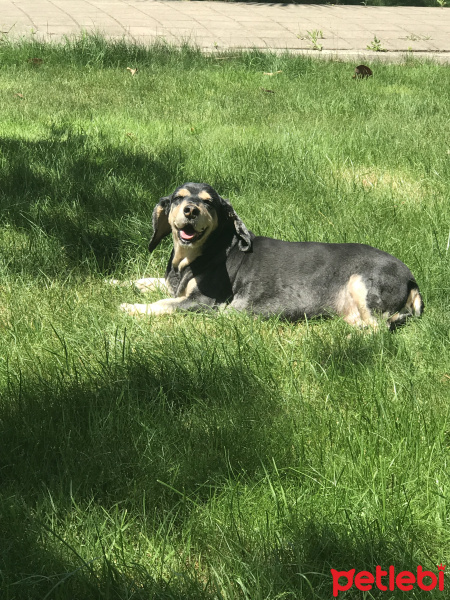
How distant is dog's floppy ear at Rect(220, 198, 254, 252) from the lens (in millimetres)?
4051

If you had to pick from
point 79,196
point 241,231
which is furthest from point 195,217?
point 79,196

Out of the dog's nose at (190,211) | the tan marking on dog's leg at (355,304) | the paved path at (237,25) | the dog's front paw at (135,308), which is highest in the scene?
the paved path at (237,25)

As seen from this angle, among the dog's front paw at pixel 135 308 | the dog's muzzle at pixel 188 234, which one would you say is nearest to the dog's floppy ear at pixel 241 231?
the dog's muzzle at pixel 188 234

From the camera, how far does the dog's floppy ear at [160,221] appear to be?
4.14 metres

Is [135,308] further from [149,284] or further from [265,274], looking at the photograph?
[265,274]

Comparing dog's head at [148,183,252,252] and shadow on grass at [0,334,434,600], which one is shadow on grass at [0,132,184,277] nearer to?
dog's head at [148,183,252,252]

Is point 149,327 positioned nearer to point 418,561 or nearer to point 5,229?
point 5,229

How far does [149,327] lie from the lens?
144 inches

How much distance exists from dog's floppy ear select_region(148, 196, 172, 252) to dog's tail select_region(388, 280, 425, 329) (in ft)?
4.70

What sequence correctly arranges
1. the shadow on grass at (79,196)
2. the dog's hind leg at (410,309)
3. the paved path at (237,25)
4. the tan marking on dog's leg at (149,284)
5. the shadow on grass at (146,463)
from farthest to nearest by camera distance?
the paved path at (237,25) < the shadow on grass at (79,196) < the tan marking on dog's leg at (149,284) < the dog's hind leg at (410,309) < the shadow on grass at (146,463)

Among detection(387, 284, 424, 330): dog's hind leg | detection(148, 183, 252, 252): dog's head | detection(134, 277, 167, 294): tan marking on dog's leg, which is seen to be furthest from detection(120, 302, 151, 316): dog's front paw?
detection(387, 284, 424, 330): dog's hind leg

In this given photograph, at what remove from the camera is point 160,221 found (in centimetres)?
421

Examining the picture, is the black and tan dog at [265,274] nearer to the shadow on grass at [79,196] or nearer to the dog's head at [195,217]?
the dog's head at [195,217]

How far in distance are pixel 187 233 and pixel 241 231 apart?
0.33m
